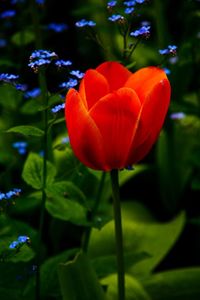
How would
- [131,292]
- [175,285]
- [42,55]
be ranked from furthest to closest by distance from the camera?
[175,285]
[131,292]
[42,55]

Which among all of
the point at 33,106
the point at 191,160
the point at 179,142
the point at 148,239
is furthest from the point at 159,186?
the point at 33,106

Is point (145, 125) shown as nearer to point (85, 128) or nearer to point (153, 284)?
point (85, 128)

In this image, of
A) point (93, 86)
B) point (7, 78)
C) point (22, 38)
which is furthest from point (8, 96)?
point (93, 86)

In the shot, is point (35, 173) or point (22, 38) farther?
point (22, 38)

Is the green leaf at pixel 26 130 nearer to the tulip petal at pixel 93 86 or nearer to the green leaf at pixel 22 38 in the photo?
the tulip petal at pixel 93 86

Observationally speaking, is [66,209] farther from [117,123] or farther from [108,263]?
[117,123]

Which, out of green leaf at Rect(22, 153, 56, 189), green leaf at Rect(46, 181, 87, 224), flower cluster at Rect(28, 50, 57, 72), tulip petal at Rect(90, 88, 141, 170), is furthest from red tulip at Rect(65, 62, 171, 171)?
green leaf at Rect(46, 181, 87, 224)

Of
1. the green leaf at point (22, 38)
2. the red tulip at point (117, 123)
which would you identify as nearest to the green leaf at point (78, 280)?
the red tulip at point (117, 123)
